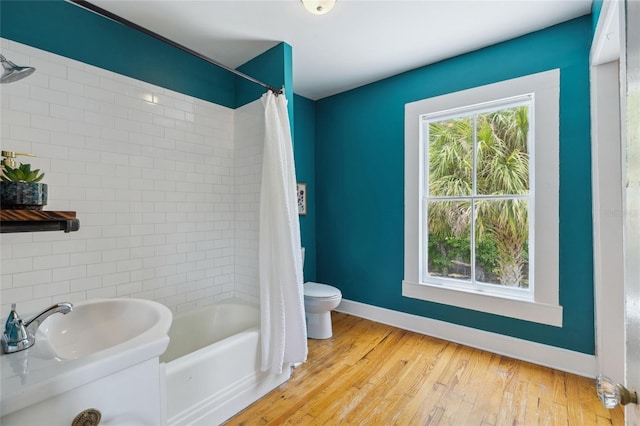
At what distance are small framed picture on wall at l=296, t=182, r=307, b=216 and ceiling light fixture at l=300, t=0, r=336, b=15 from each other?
1.73 m

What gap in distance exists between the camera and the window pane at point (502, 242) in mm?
2277

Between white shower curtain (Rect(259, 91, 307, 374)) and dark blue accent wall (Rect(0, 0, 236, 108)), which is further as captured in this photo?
white shower curtain (Rect(259, 91, 307, 374))

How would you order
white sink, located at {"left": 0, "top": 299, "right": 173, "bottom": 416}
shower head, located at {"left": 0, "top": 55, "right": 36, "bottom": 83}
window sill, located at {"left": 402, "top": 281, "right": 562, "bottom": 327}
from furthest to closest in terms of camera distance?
1. window sill, located at {"left": 402, "top": 281, "right": 562, "bottom": 327}
2. shower head, located at {"left": 0, "top": 55, "right": 36, "bottom": 83}
3. white sink, located at {"left": 0, "top": 299, "right": 173, "bottom": 416}

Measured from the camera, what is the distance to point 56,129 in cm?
165

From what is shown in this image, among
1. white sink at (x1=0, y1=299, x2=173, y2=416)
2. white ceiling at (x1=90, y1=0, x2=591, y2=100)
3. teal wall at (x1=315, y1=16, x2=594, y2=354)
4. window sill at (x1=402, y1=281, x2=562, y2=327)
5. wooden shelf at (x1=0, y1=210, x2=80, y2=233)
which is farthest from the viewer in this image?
window sill at (x1=402, y1=281, x2=562, y2=327)

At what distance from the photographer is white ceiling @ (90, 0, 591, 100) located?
1833 millimetres

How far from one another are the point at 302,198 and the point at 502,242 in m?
1.97

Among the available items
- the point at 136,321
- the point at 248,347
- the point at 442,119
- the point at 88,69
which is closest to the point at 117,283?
the point at 136,321

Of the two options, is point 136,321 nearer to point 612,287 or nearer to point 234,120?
point 234,120

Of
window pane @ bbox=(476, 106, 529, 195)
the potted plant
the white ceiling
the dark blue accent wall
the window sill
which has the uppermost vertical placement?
the white ceiling

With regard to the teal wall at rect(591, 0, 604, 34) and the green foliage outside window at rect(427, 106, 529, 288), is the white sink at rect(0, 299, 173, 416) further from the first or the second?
the teal wall at rect(591, 0, 604, 34)

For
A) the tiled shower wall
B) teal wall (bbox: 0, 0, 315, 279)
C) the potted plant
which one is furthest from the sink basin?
teal wall (bbox: 0, 0, 315, 279)

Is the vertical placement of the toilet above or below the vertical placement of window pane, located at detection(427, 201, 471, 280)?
below

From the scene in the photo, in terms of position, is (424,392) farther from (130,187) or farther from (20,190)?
(130,187)
